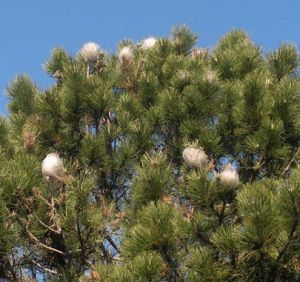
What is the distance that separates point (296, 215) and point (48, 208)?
1.56 meters

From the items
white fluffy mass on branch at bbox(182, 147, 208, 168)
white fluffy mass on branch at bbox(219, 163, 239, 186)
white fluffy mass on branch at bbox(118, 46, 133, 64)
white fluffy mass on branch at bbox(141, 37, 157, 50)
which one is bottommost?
white fluffy mass on branch at bbox(219, 163, 239, 186)

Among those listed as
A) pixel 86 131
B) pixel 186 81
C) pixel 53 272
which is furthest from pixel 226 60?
pixel 53 272

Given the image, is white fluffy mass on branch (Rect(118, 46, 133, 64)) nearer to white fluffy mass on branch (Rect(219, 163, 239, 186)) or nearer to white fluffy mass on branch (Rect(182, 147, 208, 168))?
white fluffy mass on branch (Rect(182, 147, 208, 168))

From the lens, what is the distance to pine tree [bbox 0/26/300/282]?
4.05 m

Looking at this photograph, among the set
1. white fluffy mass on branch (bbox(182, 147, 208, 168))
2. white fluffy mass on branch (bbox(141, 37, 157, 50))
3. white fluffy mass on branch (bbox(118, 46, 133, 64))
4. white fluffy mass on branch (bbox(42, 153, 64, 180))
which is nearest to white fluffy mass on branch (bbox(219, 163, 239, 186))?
white fluffy mass on branch (bbox(182, 147, 208, 168))

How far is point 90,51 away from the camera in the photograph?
20.1ft

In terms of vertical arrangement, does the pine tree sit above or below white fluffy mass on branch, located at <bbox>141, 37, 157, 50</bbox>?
below

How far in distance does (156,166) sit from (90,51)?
6.43 feet

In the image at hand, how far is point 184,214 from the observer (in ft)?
14.9

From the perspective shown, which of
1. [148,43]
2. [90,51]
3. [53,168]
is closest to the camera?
[53,168]

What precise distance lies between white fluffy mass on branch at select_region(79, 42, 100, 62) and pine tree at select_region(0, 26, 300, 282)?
1cm

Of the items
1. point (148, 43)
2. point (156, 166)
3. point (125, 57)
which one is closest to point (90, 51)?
point (125, 57)

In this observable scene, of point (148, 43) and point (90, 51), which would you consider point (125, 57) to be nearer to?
point (90, 51)

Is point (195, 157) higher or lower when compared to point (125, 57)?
lower
